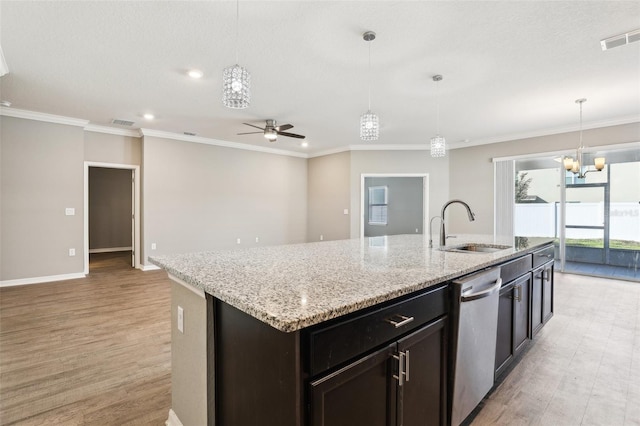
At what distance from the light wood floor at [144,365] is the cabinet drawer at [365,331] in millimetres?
1011

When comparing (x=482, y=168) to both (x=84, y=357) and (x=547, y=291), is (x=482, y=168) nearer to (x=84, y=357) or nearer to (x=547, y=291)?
(x=547, y=291)

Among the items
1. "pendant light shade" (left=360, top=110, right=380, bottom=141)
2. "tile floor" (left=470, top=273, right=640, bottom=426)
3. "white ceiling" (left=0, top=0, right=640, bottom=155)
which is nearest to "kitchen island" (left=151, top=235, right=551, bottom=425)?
"tile floor" (left=470, top=273, right=640, bottom=426)

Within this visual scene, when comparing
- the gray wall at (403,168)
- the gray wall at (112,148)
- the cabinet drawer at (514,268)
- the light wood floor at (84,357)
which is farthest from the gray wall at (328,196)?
the cabinet drawer at (514,268)

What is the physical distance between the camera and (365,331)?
40.5 inches

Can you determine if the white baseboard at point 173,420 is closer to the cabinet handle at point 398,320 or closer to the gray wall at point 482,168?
the cabinet handle at point 398,320

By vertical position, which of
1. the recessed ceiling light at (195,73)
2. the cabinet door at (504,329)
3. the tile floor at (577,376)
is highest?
the recessed ceiling light at (195,73)

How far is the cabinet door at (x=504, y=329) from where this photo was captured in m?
1.94

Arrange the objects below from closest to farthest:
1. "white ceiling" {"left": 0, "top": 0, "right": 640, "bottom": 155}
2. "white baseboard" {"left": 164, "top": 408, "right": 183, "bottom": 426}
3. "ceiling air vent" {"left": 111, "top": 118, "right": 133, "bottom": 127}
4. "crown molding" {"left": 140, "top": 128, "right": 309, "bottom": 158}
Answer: "white baseboard" {"left": 164, "top": 408, "right": 183, "bottom": 426} → "white ceiling" {"left": 0, "top": 0, "right": 640, "bottom": 155} → "ceiling air vent" {"left": 111, "top": 118, "right": 133, "bottom": 127} → "crown molding" {"left": 140, "top": 128, "right": 309, "bottom": 158}

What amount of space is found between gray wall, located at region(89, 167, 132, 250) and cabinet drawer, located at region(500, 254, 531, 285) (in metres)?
9.37

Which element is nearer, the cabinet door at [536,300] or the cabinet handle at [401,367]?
the cabinet handle at [401,367]

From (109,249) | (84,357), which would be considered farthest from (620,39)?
(109,249)

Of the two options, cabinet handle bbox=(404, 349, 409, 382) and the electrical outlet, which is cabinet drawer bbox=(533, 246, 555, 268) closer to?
cabinet handle bbox=(404, 349, 409, 382)

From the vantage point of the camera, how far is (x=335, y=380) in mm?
935

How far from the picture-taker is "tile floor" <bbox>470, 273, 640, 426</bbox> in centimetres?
179
